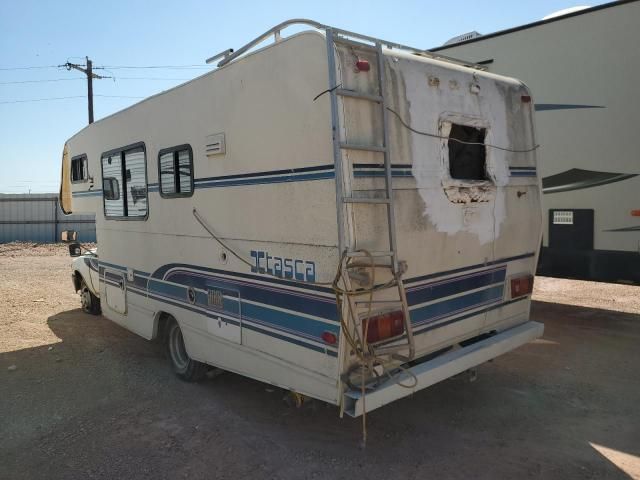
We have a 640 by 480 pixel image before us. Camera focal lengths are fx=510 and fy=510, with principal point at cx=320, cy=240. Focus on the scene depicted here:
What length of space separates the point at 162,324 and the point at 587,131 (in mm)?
5411

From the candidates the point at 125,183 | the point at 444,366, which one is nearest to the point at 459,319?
the point at 444,366

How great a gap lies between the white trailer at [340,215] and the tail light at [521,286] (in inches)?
0.6

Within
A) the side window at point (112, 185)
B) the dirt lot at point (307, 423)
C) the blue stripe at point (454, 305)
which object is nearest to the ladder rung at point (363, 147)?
the blue stripe at point (454, 305)

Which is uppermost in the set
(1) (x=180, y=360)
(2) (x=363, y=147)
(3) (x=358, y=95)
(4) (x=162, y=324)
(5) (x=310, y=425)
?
(3) (x=358, y=95)

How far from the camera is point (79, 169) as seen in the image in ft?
21.9

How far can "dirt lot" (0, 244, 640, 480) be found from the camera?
3.42 metres

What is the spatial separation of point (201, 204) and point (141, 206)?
1284mm

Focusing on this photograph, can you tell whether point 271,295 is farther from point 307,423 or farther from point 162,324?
point 162,324

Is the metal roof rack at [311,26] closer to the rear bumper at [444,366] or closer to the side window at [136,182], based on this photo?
the side window at [136,182]

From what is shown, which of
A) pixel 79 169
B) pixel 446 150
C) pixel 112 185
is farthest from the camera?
pixel 79 169

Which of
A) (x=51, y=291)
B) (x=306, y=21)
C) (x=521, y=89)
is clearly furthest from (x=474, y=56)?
(x=51, y=291)

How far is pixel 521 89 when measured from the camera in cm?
447

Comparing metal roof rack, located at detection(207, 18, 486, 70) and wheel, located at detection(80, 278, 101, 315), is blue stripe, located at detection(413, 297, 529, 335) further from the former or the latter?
wheel, located at detection(80, 278, 101, 315)

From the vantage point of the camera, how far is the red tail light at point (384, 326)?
327 cm
